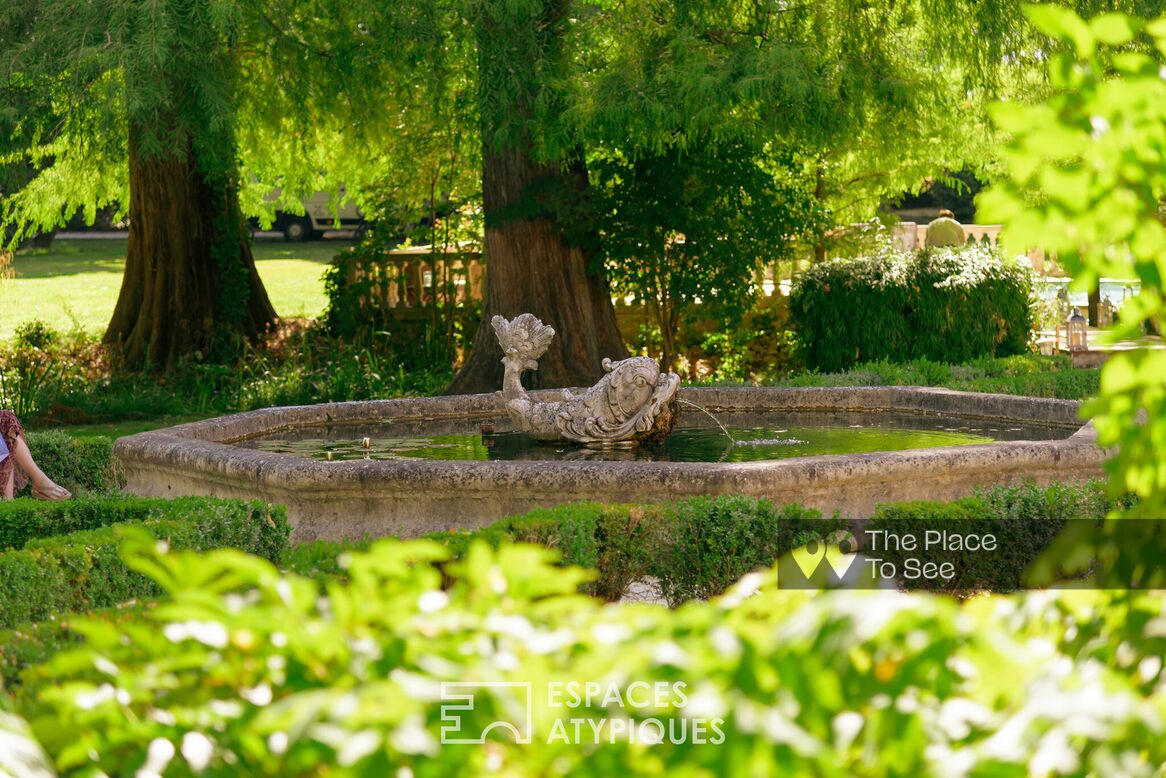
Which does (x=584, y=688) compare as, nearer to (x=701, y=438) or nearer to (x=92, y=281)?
(x=701, y=438)

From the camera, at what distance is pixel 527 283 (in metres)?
13.9

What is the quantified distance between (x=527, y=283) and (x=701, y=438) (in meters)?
4.95

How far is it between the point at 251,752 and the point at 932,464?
5.72m

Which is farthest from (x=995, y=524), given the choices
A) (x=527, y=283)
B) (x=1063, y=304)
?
(x=1063, y=304)

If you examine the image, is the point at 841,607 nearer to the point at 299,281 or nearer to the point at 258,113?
the point at 258,113

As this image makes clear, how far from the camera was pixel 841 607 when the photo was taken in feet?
6.17

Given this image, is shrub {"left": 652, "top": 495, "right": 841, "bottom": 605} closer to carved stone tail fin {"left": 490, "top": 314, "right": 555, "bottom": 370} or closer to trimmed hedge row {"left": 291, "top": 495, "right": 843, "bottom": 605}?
trimmed hedge row {"left": 291, "top": 495, "right": 843, "bottom": 605}

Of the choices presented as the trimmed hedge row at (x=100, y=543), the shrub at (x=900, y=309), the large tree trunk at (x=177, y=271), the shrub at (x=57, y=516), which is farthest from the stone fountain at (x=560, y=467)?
the large tree trunk at (x=177, y=271)

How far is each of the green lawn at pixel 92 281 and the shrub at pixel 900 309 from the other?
9618 mm

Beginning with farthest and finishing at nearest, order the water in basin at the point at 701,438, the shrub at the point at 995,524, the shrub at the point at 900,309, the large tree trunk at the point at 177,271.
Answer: the large tree trunk at the point at 177,271 → the shrub at the point at 900,309 → the water in basin at the point at 701,438 → the shrub at the point at 995,524

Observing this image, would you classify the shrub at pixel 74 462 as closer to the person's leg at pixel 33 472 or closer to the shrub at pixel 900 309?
the person's leg at pixel 33 472

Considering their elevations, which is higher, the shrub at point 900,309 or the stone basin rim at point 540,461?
the shrub at point 900,309

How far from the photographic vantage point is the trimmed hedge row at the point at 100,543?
540 centimetres

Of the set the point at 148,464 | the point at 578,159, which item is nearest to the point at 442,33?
the point at 578,159
